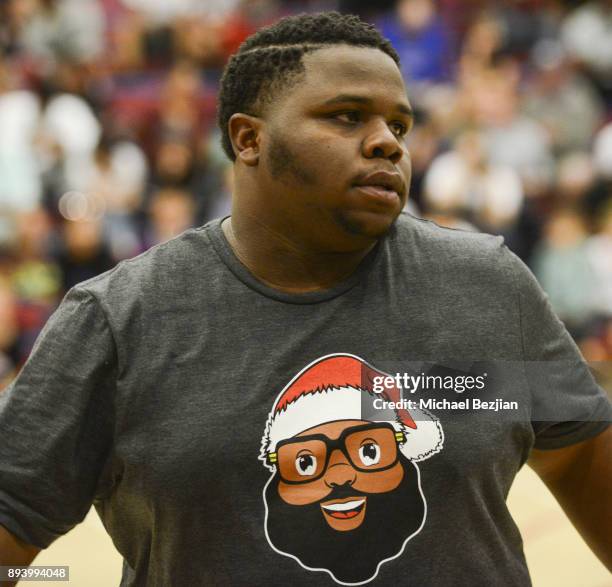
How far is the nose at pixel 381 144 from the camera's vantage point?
4.01ft

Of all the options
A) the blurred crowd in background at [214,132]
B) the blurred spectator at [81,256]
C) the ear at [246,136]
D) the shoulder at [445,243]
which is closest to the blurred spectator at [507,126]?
the blurred crowd in background at [214,132]

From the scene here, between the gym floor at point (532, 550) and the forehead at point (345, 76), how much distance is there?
24.3 inches

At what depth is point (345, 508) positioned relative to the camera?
1.21 m

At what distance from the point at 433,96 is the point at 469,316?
181 inches

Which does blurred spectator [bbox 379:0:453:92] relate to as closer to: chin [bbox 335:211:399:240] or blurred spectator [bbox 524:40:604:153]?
blurred spectator [bbox 524:40:604:153]

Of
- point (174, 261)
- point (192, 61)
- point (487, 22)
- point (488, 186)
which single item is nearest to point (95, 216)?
point (192, 61)

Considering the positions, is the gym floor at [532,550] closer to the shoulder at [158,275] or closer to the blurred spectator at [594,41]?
the shoulder at [158,275]

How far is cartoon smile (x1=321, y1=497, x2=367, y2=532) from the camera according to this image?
121cm

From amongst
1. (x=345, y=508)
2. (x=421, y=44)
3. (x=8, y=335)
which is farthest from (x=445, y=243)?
(x=421, y=44)

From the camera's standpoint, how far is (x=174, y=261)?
1.31m

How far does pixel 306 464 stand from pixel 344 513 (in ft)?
0.25

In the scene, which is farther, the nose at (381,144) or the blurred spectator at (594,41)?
the blurred spectator at (594,41)

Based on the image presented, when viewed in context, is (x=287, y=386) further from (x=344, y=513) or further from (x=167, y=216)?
(x=167, y=216)

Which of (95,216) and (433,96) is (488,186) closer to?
(433,96)
